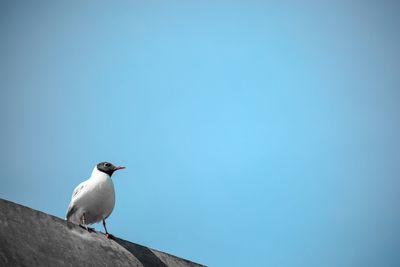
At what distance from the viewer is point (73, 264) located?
8312 millimetres

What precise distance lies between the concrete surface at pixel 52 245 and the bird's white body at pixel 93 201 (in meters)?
2.13

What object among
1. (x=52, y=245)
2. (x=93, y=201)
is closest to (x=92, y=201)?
(x=93, y=201)

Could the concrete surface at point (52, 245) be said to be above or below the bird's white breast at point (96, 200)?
below

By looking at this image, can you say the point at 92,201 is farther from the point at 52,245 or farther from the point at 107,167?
the point at 52,245

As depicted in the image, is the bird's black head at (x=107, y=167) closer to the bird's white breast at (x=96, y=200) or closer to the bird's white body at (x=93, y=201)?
the bird's white body at (x=93, y=201)

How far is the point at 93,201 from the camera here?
38.4ft

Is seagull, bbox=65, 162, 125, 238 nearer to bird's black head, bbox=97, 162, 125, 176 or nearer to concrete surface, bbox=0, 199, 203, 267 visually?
bird's black head, bbox=97, 162, 125, 176

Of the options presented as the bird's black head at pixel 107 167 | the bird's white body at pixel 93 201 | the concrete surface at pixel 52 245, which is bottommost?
the concrete surface at pixel 52 245

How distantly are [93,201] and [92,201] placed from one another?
0.8 inches

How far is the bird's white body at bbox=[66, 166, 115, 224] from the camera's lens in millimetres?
11734

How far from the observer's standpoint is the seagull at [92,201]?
11.7 metres

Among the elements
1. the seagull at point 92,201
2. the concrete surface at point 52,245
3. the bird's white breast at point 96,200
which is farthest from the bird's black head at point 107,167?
the concrete surface at point 52,245

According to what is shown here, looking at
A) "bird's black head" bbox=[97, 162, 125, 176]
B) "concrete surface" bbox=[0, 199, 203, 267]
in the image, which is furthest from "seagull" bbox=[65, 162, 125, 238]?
"concrete surface" bbox=[0, 199, 203, 267]

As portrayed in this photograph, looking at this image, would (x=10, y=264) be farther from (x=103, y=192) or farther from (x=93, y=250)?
(x=103, y=192)
